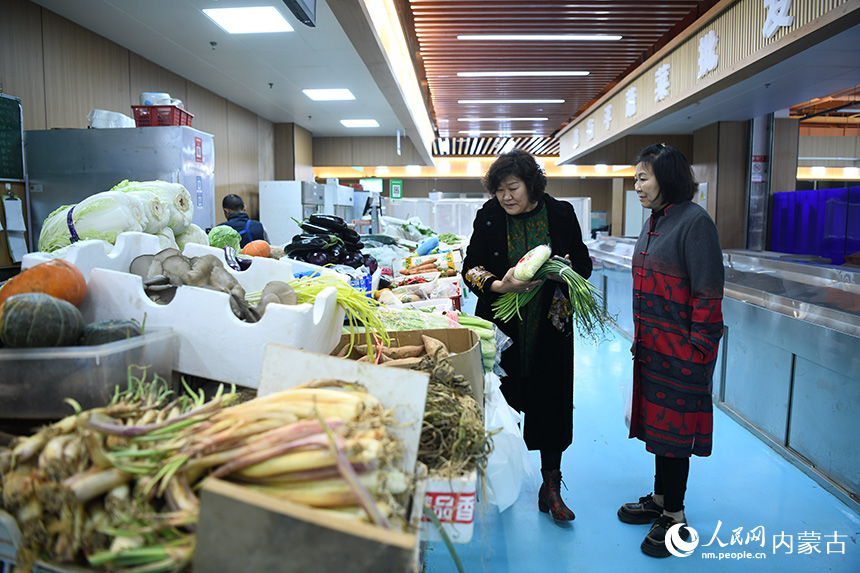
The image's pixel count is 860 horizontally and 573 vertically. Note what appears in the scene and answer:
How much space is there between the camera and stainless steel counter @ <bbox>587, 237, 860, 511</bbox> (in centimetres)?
279

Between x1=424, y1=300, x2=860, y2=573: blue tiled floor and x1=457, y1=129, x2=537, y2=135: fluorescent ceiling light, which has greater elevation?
x1=457, y1=129, x2=537, y2=135: fluorescent ceiling light

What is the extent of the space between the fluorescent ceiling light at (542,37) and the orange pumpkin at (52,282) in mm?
5243

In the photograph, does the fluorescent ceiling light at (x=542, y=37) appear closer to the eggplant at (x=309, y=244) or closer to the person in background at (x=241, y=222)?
the person in background at (x=241, y=222)

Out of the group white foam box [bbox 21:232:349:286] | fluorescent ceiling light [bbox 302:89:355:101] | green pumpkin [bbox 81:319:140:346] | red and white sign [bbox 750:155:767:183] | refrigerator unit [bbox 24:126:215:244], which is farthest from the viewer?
fluorescent ceiling light [bbox 302:89:355:101]

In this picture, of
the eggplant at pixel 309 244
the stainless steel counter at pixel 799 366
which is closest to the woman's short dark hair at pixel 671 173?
the stainless steel counter at pixel 799 366

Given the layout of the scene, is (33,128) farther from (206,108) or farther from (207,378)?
(207,378)

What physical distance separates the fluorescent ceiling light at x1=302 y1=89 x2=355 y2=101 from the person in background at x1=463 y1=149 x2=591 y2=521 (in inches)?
269

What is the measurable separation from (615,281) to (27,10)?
7.28 m

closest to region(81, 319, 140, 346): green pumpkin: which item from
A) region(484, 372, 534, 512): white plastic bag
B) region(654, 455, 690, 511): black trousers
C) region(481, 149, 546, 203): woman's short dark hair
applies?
region(484, 372, 534, 512): white plastic bag

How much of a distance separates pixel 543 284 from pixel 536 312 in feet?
0.46

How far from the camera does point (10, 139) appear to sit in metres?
4.48

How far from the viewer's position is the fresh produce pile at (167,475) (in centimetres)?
78

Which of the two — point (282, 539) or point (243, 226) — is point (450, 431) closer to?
point (282, 539)

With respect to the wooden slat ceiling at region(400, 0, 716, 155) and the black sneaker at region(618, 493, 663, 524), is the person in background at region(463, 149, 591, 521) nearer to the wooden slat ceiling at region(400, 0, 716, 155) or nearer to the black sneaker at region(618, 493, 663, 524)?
the black sneaker at region(618, 493, 663, 524)
